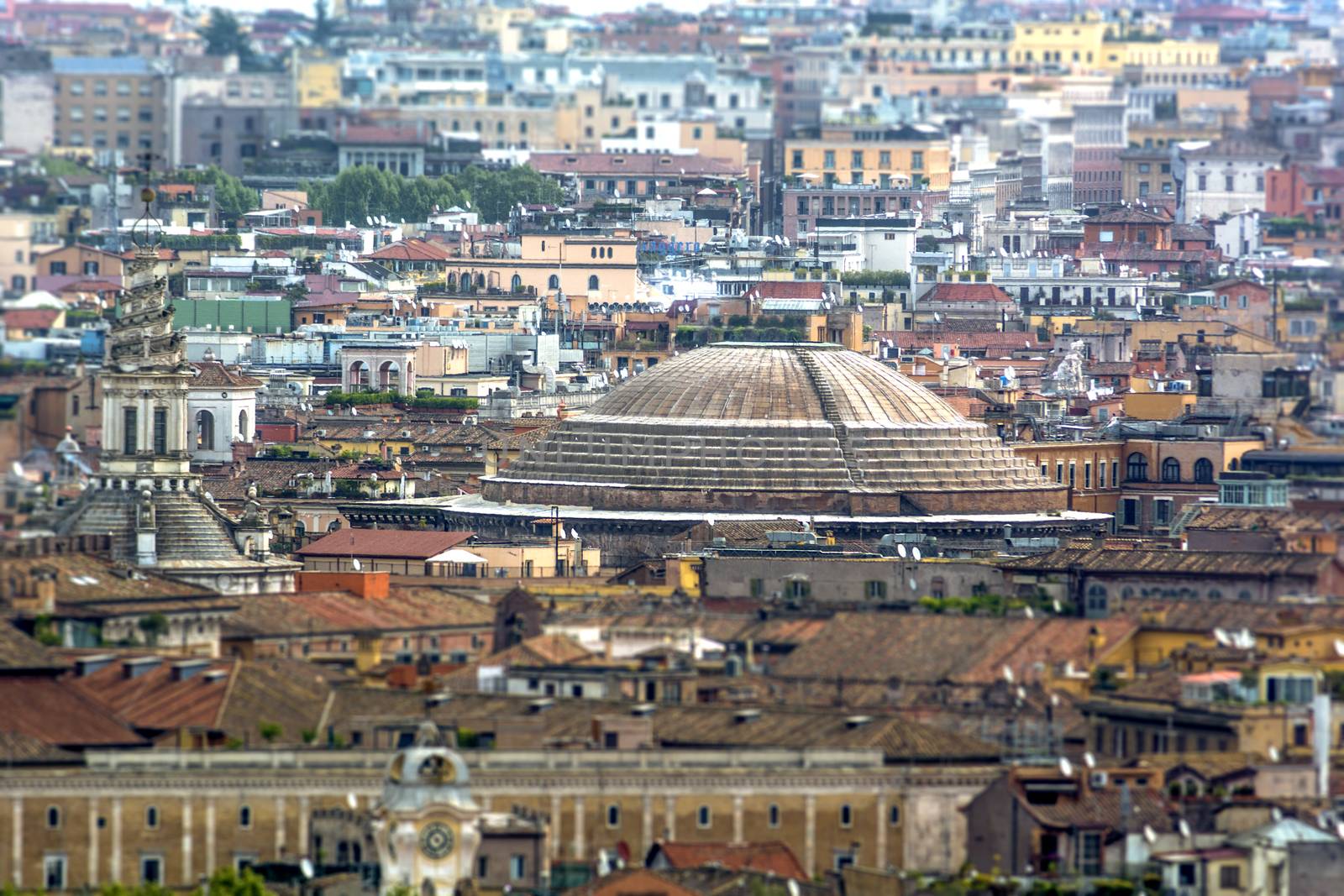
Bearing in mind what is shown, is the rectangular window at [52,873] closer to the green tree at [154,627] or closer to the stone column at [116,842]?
the stone column at [116,842]

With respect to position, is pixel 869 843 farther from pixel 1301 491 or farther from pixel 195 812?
pixel 1301 491

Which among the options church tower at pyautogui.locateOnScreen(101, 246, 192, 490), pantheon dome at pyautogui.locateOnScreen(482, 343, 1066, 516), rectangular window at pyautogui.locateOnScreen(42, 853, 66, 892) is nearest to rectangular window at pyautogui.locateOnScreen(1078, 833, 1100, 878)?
rectangular window at pyautogui.locateOnScreen(42, 853, 66, 892)

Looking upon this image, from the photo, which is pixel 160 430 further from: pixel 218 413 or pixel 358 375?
pixel 358 375

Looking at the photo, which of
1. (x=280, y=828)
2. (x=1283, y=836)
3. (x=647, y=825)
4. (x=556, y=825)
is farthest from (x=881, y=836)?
(x=280, y=828)

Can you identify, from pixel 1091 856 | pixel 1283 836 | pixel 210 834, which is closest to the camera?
pixel 1283 836

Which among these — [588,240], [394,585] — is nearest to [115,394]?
[394,585]

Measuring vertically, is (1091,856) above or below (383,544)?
above

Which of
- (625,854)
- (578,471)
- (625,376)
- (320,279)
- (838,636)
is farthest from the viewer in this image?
(320,279)
